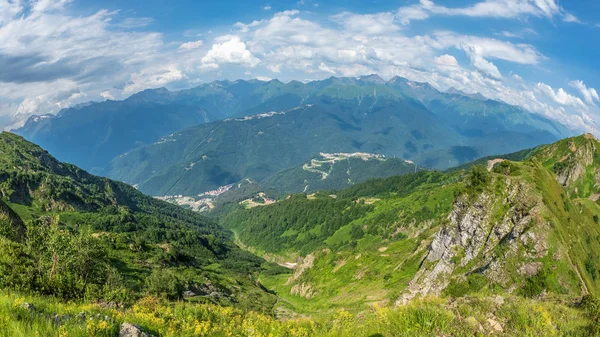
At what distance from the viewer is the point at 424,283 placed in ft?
196

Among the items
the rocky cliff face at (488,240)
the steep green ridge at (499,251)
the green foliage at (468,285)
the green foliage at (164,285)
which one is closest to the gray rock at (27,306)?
the steep green ridge at (499,251)

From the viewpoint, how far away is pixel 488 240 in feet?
184

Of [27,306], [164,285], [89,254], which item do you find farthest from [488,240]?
[27,306]

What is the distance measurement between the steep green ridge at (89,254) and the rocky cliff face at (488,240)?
3487 cm

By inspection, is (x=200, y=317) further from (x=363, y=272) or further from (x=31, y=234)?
(x=363, y=272)

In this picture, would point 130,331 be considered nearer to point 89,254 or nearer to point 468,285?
point 89,254

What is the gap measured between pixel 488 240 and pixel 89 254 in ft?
189

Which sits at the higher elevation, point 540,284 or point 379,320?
point 379,320

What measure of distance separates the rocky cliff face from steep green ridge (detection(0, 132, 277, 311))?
34.9m

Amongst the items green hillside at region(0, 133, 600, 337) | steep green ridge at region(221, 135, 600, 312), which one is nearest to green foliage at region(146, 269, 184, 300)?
green hillside at region(0, 133, 600, 337)

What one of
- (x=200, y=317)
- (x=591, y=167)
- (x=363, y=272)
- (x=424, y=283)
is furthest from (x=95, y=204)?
(x=591, y=167)

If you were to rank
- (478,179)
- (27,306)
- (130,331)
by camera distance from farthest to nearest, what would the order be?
(478,179) < (27,306) < (130,331)

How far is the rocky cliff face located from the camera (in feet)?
163

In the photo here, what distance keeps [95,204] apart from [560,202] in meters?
204
